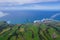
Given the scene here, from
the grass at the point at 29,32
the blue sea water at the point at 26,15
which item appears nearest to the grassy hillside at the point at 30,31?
the grass at the point at 29,32

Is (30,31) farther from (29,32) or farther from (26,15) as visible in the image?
(26,15)

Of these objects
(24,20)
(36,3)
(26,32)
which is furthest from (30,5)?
(26,32)

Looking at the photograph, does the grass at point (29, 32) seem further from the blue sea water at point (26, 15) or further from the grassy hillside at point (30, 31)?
the blue sea water at point (26, 15)

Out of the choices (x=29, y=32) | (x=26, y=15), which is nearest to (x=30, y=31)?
(x=29, y=32)

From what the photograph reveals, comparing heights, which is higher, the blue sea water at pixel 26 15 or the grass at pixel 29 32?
the blue sea water at pixel 26 15

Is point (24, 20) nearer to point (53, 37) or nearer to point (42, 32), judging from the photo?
point (42, 32)

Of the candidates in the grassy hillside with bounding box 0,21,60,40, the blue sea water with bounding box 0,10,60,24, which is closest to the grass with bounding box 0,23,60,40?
the grassy hillside with bounding box 0,21,60,40

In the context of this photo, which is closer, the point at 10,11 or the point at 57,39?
the point at 57,39

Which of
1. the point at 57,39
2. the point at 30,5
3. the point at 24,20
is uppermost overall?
the point at 30,5
